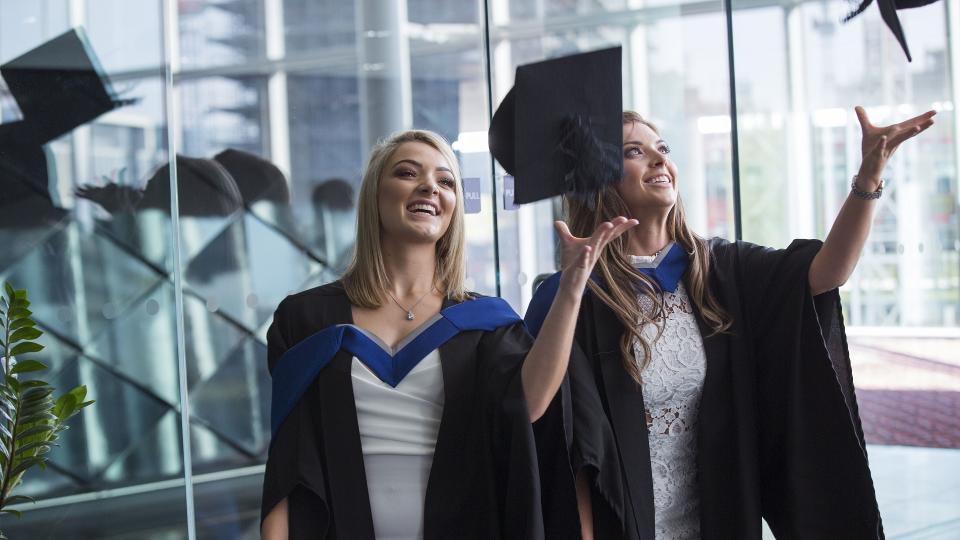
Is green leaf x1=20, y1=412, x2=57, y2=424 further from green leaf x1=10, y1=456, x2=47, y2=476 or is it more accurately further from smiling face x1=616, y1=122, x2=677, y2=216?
smiling face x1=616, y1=122, x2=677, y2=216

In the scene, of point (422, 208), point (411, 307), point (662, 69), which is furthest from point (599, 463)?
point (662, 69)

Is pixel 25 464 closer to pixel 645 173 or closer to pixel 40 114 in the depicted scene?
pixel 40 114

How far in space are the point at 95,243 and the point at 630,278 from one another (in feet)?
7.36

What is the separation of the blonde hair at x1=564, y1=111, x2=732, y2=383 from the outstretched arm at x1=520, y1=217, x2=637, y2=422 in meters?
0.25

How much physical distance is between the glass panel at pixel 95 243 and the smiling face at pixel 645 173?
1.97 m

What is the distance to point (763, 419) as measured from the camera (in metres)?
2.41

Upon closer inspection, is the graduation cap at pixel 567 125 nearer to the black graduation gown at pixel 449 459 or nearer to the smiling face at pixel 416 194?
the smiling face at pixel 416 194

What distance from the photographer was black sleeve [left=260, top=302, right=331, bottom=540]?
2146 mm

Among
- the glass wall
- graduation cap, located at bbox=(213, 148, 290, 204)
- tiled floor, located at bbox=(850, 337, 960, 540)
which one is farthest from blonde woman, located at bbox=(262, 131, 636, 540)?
tiled floor, located at bbox=(850, 337, 960, 540)

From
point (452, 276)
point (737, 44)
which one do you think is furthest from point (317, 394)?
point (737, 44)

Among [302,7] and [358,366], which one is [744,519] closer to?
[358,366]

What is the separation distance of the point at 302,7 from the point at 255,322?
1.44m

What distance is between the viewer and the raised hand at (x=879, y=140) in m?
2.18

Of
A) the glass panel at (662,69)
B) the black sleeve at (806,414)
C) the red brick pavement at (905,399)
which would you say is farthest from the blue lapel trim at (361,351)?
the red brick pavement at (905,399)
